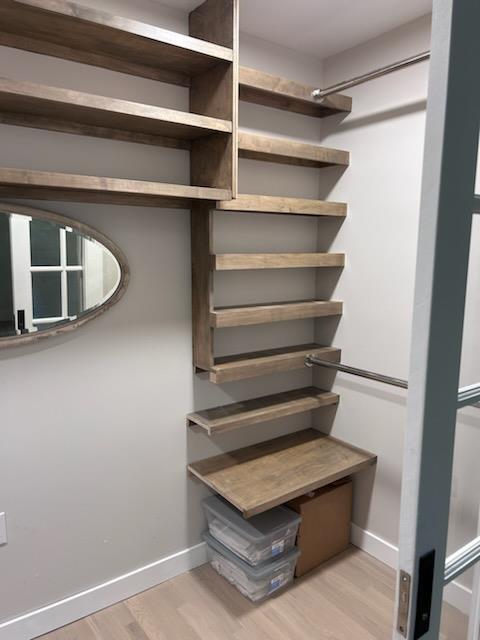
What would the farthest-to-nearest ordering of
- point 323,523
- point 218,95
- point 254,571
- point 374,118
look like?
point 323,523 < point 374,118 < point 254,571 < point 218,95

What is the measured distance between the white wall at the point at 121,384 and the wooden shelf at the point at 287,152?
0.07 meters

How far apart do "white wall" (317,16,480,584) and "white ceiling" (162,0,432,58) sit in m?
0.08

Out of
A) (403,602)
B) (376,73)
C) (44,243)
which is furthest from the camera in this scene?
(376,73)

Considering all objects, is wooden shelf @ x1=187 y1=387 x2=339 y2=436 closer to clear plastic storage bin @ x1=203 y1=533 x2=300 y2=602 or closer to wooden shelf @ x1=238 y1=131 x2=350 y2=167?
clear plastic storage bin @ x1=203 y1=533 x2=300 y2=602

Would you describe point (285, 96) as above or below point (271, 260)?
above

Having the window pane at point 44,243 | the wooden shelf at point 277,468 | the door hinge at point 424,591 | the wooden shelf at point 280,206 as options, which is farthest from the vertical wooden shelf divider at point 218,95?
the door hinge at point 424,591

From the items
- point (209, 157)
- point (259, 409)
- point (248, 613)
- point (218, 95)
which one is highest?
point (218, 95)

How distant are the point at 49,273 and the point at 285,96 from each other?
4.20 ft

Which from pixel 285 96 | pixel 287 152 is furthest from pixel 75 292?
pixel 285 96

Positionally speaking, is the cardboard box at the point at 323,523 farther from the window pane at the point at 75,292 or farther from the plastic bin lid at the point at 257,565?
the window pane at the point at 75,292

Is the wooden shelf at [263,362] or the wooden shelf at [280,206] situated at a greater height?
the wooden shelf at [280,206]

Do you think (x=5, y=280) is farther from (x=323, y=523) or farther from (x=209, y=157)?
(x=323, y=523)

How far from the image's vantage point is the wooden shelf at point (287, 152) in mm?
1982

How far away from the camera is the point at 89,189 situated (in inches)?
60.3
